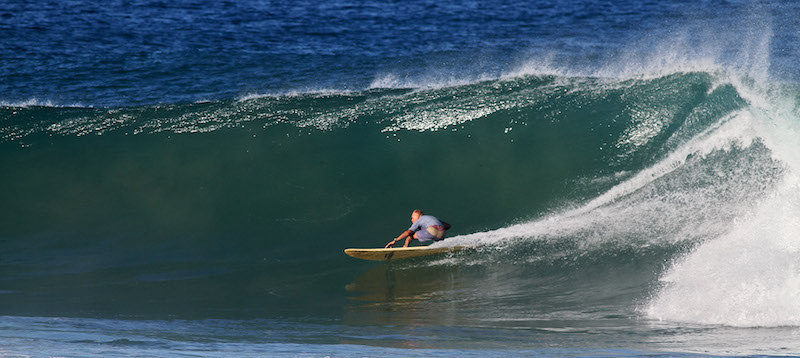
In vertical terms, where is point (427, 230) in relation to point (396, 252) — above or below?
above

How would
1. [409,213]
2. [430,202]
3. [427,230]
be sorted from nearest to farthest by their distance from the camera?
[427,230] → [409,213] → [430,202]

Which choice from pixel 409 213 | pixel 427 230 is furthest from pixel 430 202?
pixel 427 230

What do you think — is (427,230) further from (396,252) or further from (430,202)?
(430,202)

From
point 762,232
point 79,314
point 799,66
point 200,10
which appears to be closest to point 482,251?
point 762,232

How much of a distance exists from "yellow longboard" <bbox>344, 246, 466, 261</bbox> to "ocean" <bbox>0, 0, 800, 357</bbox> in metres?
0.15

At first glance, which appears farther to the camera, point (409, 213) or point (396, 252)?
point (409, 213)

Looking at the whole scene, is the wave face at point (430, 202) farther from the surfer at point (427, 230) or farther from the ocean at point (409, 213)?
the surfer at point (427, 230)

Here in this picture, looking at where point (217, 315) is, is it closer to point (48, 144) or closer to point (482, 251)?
point (482, 251)

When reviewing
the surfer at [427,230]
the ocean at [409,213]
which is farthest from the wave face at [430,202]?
the surfer at [427,230]

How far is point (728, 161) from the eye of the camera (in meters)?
10.8

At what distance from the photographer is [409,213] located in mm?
10984

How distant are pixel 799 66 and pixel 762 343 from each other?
1282 centimetres

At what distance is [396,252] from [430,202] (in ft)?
6.56

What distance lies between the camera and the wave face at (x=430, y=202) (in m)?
8.53
